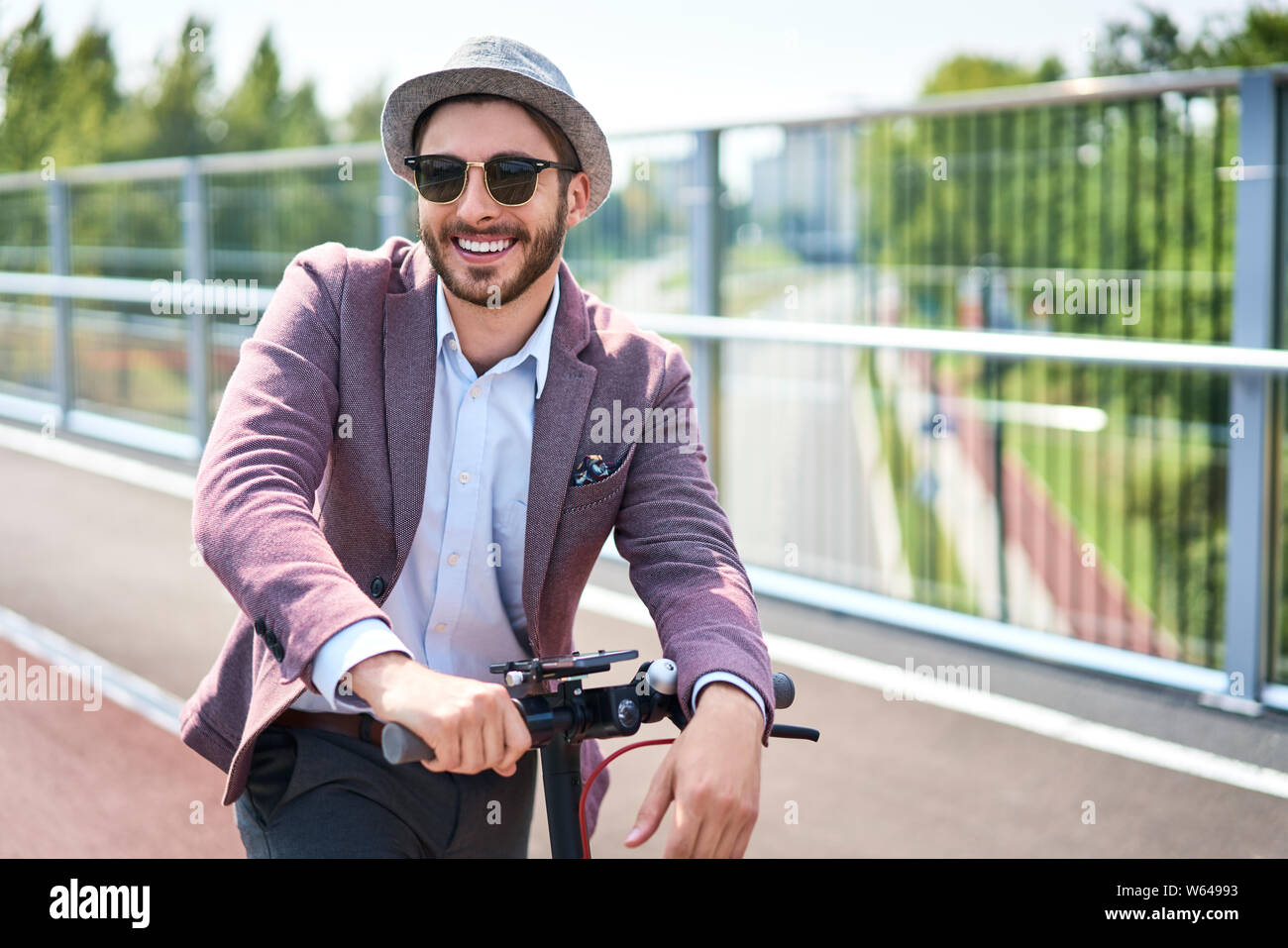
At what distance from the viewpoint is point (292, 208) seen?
11188mm

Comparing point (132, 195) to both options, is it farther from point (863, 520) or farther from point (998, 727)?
point (998, 727)

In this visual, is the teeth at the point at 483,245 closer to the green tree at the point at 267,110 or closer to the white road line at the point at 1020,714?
the white road line at the point at 1020,714

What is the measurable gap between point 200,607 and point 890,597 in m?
2.69

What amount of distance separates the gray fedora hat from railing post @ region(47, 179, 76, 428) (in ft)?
27.3

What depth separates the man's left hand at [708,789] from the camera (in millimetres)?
1621

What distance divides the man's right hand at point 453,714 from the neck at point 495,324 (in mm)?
746

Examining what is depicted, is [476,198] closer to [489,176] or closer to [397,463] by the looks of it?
[489,176]

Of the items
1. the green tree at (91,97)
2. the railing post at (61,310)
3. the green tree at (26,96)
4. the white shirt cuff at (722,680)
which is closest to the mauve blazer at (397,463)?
the white shirt cuff at (722,680)

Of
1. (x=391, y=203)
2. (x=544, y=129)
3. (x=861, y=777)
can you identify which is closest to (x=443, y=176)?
(x=544, y=129)

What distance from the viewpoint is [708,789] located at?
1628mm

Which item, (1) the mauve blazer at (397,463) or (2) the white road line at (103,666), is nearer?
(1) the mauve blazer at (397,463)

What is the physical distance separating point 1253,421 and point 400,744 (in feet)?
10.3

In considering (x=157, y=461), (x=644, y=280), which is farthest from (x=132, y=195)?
(x=644, y=280)

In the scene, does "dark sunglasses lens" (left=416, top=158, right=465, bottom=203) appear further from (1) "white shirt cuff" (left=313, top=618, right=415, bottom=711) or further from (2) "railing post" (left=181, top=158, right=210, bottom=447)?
(2) "railing post" (left=181, top=158, right=210, bottom=447)
